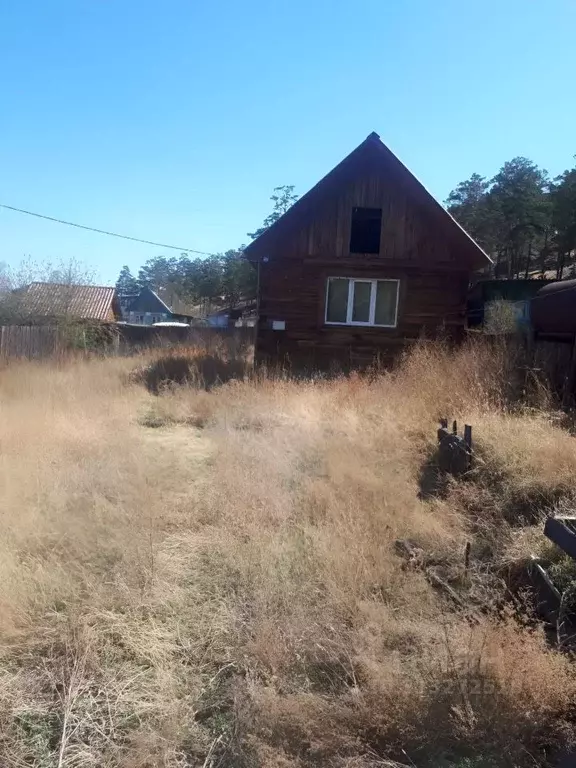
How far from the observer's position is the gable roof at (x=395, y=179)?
492 inches

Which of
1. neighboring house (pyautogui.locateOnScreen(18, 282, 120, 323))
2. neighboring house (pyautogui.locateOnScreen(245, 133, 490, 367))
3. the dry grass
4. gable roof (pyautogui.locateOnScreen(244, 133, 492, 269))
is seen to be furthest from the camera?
neighboring house (pyautogui.locateOnScreen(18, 282, 120, 323))

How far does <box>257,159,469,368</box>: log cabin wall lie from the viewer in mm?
12719

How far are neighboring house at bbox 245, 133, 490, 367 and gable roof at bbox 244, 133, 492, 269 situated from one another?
3 cm

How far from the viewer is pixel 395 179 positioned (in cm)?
1272

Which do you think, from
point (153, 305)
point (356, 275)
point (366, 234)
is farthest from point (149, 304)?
point (356, 275)

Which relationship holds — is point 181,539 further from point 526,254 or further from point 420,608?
point 526,254

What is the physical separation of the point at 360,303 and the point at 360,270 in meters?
0.91

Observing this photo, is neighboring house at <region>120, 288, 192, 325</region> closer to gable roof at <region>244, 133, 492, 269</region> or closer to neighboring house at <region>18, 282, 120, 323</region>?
neighboring house at <region>18, 282, 120, 323</region>

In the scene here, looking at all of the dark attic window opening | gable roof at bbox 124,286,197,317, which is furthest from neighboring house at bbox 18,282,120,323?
gable roof at bbox 124,286,197,317

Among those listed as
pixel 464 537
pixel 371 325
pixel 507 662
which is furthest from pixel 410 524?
pixel 371 325

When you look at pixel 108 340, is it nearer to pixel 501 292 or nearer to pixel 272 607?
pixel 272 607

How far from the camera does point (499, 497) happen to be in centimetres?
414

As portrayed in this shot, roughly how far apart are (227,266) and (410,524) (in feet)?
166

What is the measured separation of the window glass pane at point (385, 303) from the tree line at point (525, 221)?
1981 cm
